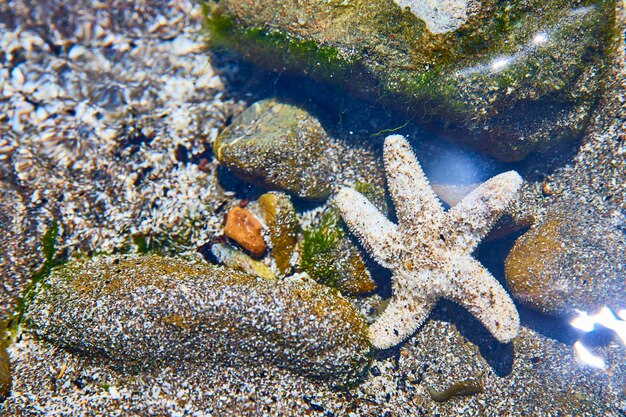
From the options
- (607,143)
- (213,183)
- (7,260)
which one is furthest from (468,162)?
(7,260)

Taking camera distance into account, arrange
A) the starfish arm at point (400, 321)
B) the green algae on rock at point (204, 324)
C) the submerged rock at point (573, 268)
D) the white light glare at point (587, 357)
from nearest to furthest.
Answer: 1. the green algae on rock at point (204, 324)
2. the starfish arm at point (400, 321)
3. the submerged rock at point (573, 268)
4. the white light glare at point (587, 357)

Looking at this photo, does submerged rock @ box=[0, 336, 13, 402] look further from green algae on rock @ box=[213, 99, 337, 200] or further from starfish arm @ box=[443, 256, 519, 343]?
starfish arm @ box=[443, 256, 519, 343]

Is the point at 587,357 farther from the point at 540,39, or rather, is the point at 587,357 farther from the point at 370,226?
the point at 540,39

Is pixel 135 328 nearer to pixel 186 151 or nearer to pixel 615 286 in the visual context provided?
pixel 186 151

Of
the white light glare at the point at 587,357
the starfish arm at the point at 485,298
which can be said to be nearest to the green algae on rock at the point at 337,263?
the starfish arm at the point at 485,298

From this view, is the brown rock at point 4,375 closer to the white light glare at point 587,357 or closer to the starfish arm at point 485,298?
the starfish arm at point 485,298

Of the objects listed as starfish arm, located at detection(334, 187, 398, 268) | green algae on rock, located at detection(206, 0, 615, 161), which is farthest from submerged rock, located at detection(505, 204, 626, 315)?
starfish arm, located at detection(334, 187, 398, 268)

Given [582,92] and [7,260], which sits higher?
[582,92]
